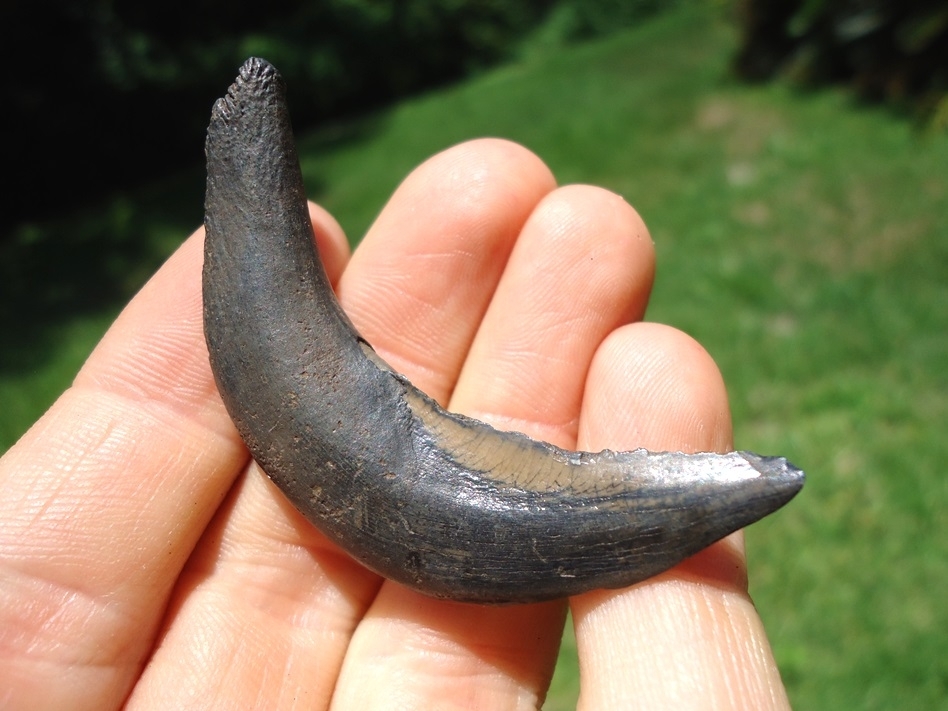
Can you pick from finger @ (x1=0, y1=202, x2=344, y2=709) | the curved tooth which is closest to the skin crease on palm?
finger @ (x1=0, y1=202, x2=344, y2=709)

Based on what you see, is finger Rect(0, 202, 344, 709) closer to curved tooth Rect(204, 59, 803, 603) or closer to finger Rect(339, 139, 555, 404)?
curved tooth Rect(204, 59, 803, 603)

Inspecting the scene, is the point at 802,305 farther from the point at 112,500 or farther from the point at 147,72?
the point at 147,72

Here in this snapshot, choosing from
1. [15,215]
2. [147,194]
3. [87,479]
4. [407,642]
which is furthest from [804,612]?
[15,215]

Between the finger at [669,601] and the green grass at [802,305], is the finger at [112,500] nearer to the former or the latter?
the finger at [669,601]

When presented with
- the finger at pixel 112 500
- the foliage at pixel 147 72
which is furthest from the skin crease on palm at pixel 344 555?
the foliage at pixel 147 72

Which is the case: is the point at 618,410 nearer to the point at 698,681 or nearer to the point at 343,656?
the point at 698,681

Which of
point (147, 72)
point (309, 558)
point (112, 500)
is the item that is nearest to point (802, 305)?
point (309, 558)
